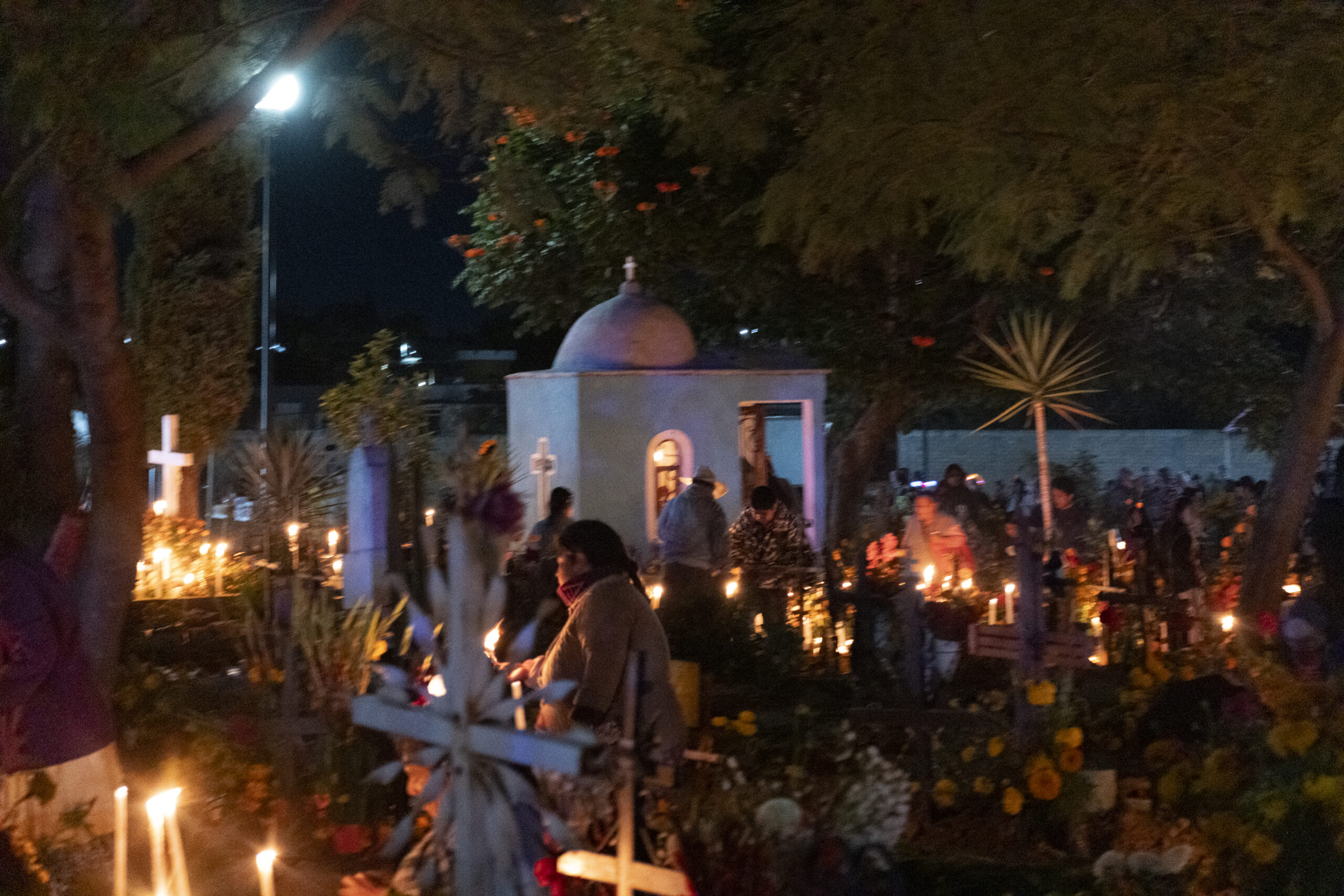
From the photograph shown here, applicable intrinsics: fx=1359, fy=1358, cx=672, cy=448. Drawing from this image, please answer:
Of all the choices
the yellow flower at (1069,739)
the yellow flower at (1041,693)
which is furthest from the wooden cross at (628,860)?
the yellow flower at (1041,693)

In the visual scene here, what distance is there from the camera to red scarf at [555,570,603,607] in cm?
580

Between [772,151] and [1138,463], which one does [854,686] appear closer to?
[772,151]

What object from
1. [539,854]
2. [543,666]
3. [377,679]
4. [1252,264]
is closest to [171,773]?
[377,679]

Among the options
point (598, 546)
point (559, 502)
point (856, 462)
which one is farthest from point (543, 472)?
point (598, 546)

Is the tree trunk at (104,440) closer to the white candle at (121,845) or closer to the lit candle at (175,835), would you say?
the white candle at (121,845)

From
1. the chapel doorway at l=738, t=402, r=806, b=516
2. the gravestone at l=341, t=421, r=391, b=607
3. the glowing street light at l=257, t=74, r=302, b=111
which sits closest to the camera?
the glowing street light at l=257, t=74, r=302, b=111

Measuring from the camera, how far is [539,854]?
13.4ft

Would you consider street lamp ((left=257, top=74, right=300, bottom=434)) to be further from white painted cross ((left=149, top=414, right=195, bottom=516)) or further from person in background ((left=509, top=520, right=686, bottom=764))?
person in background ((left=509, top=520, right=686, bottom=764))

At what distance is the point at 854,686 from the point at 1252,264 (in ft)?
37.2

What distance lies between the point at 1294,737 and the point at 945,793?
174 cm

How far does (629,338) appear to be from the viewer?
602 inches

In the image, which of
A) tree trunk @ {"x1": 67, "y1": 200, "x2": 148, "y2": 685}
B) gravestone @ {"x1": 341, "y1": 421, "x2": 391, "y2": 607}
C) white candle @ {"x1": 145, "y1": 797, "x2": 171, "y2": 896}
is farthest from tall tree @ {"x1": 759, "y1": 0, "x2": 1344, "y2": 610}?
white candle @ {"x1": 145, "y1": 797, "x2": 171, "y2": 896}

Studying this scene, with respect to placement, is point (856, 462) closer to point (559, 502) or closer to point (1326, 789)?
point (559, 502)

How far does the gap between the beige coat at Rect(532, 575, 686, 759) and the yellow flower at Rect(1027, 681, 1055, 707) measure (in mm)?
1732
